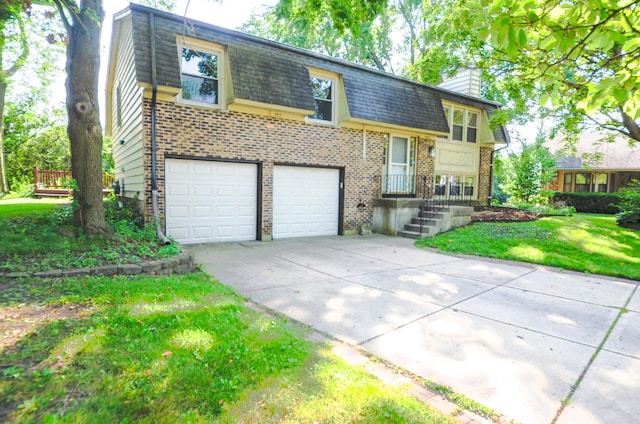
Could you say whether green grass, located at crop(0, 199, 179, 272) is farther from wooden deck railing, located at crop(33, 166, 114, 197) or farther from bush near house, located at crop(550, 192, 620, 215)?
bush near house, located at crop(550, 192, 620, 215)

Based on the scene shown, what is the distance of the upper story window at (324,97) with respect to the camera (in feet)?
34.4

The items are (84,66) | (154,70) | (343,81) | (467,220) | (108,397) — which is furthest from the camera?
(467,220)

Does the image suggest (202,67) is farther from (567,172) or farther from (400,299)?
(567,172)

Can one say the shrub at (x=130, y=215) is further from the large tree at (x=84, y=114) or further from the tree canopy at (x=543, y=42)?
the tree canopy at (x=543, y=42)

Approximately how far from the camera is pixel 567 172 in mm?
25688

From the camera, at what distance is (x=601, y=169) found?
2358 centimetres

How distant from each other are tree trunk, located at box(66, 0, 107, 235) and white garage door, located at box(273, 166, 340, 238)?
15.0ft

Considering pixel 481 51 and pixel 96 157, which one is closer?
pixel 96 157

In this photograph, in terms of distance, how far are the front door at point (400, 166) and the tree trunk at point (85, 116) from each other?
8.74 metres

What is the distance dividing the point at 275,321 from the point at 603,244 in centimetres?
875

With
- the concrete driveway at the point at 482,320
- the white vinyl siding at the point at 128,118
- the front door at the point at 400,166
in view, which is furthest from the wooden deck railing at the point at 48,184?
the concrete driveway at the point at 482,320

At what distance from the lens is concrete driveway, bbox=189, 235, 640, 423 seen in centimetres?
262

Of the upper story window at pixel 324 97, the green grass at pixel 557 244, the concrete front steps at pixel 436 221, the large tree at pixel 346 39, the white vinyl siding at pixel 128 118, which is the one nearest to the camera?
the green grass at pixel 557 244

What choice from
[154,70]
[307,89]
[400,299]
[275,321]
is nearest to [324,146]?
[307,89]
